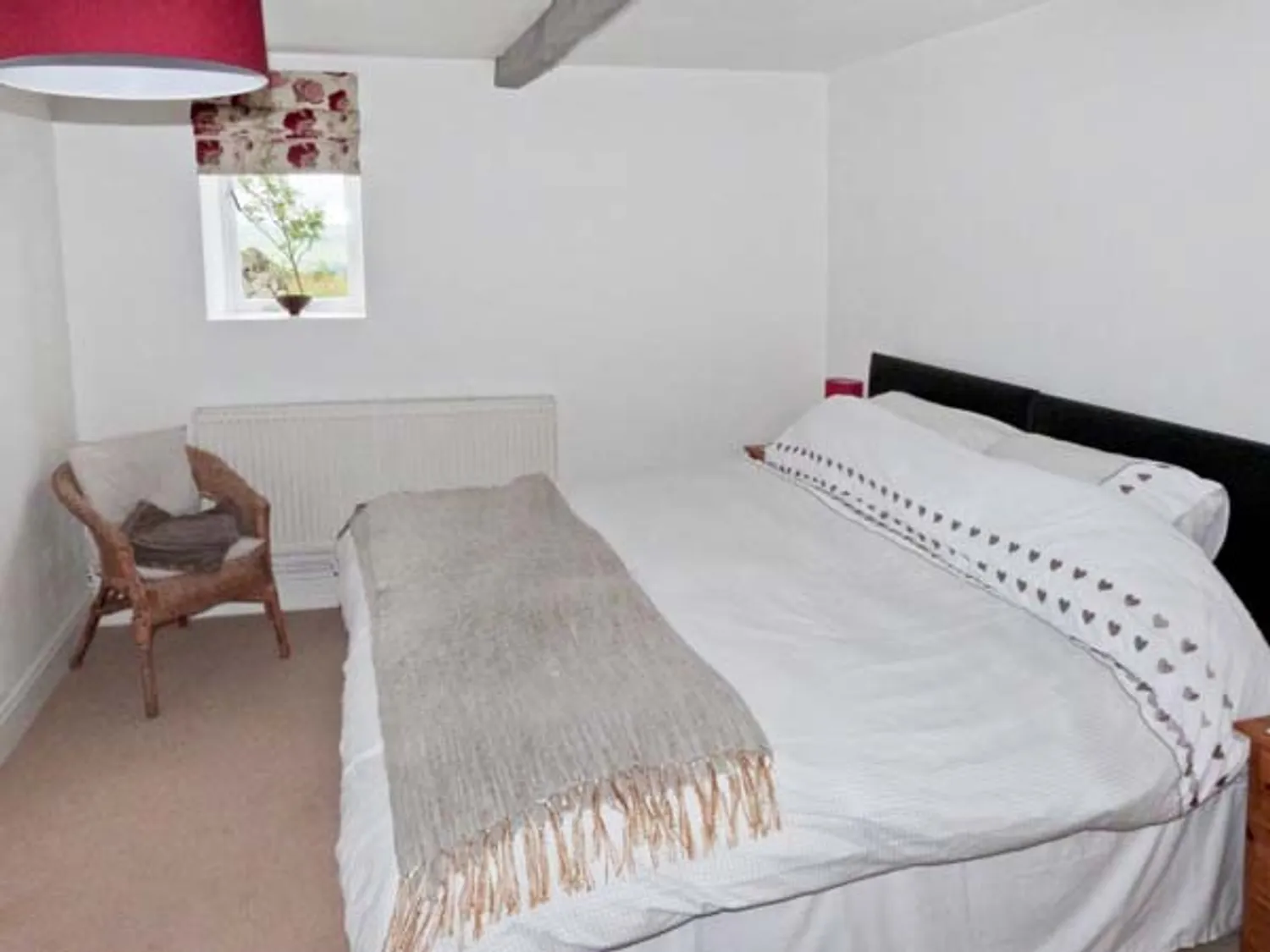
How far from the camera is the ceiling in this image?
11.2 feet

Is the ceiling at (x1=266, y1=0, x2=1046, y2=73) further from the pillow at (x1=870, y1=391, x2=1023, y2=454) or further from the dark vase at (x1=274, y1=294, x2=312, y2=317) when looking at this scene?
the pillow at (x1=870, y1=391, x2=1023, y2=454)

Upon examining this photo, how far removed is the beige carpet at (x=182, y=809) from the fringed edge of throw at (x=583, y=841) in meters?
0.91

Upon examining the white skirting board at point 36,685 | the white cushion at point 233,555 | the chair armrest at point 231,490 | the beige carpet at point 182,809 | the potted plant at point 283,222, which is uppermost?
the potted plant at point 283,222

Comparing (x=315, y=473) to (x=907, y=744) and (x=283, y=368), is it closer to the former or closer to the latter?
(x=283, y=368)

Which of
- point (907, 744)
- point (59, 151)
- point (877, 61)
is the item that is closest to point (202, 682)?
point (59, 151)

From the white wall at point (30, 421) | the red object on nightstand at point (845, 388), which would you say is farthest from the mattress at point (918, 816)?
the red object on nightstand at point (845, 388)

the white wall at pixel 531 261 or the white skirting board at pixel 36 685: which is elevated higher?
the white wall at pixel 531 261

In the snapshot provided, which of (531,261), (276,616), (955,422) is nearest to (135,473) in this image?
(276,616)

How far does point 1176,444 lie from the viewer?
9.44 ft

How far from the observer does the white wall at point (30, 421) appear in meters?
3.68

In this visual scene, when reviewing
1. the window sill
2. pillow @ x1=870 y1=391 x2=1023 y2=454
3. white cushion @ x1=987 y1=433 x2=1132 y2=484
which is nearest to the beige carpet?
white cushion @ x1=987 y1=433 x2=1132 y2=484

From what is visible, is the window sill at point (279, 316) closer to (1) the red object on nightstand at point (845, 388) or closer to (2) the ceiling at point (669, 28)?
(2) the ceiling at point (669, 28)

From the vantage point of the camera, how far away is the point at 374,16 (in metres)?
3.60

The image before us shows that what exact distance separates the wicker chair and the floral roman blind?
1.09 metres
